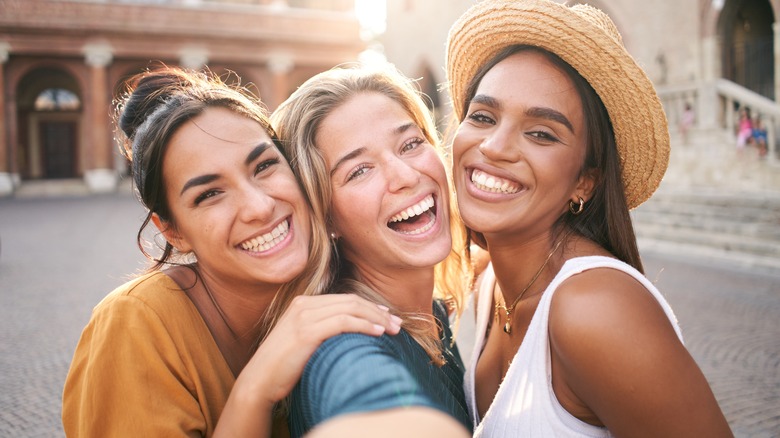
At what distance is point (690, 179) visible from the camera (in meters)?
12.0

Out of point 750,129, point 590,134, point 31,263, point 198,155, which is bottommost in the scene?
point 31,263

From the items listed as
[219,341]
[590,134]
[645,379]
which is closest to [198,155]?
[219,341]

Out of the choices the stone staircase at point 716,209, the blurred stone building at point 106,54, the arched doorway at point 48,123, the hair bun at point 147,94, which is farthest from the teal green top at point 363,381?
the arched doorway at point 48,123

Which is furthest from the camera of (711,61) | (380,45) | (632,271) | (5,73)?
(380,45)

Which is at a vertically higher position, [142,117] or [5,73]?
[142,117]

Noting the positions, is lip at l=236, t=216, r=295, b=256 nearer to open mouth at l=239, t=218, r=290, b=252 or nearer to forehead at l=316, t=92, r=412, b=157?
open mouth at l=239, t=218, r=290, b=252

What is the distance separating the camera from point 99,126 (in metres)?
22.6

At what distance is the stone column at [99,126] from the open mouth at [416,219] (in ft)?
77.9

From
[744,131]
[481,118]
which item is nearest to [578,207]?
[481,118]

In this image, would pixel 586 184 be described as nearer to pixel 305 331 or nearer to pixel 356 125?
pixel 356 125

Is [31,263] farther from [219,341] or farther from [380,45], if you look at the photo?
[380,45]

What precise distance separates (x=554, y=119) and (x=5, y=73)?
84.2ft

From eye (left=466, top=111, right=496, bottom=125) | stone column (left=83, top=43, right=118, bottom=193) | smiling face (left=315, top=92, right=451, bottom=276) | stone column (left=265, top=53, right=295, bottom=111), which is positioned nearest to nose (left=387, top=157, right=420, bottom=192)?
smiling face (left=315, top=92, right=451, bottom=276)

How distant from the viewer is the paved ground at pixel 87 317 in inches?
160
